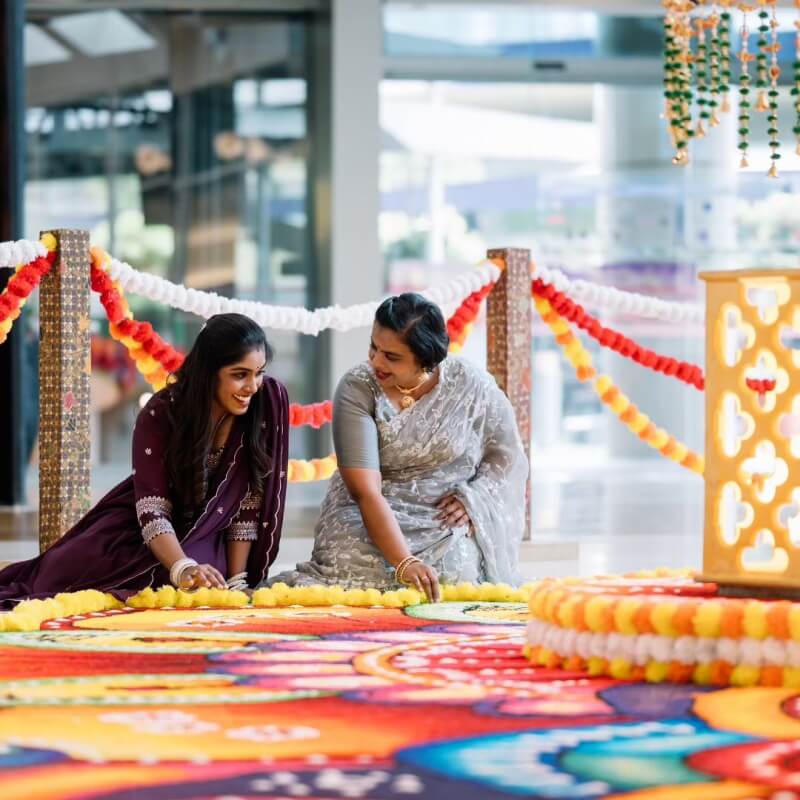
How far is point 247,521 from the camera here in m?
4.77

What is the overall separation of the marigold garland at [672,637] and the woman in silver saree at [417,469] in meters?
1.38

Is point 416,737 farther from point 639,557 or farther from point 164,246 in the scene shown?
point 164,246

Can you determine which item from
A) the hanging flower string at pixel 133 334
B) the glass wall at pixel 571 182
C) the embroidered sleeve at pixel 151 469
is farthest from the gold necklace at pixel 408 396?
the glass wall at pixel 571 182

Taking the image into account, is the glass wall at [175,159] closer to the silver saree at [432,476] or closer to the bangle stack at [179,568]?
the silver saree at [432,476]

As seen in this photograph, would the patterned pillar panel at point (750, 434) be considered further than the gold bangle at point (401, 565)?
No

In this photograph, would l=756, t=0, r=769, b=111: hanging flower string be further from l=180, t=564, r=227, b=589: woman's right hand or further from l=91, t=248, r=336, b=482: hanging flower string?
l=180, t=564, r=227, b=589: woman's right hand

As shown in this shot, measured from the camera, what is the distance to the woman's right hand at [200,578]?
4449 millimetres

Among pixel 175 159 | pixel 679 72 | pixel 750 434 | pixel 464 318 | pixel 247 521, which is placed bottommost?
pixel 247 521

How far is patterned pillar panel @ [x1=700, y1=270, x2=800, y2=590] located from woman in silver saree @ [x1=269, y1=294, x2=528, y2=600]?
4.51 feet

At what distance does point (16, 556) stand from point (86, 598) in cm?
247

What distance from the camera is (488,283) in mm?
6445

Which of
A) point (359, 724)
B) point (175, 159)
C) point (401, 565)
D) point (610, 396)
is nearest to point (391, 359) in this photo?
point (401, 565)

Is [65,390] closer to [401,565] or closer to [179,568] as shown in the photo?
[179,568]

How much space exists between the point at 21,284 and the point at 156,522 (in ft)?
4.15
